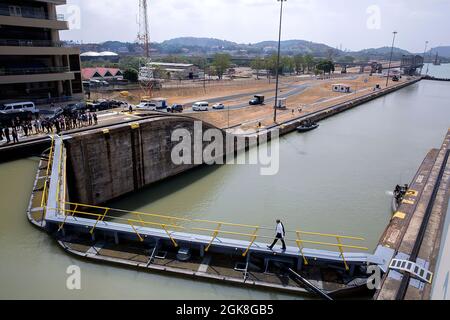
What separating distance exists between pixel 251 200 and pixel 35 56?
29.2 m

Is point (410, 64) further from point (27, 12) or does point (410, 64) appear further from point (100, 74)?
point (27, 12)

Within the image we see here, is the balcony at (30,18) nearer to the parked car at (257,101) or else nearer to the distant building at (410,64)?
the parked car at (257,101)

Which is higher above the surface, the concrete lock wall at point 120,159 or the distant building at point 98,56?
the distant building at point 98,56

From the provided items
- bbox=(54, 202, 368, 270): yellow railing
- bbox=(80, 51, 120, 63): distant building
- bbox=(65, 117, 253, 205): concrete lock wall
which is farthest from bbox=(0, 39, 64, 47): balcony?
bbox=(80, 51, 120, 63): distant building

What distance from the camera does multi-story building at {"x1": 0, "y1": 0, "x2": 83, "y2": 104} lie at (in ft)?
105

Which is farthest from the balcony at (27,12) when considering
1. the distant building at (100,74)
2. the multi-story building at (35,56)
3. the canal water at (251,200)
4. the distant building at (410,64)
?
the distant building at (410,64)

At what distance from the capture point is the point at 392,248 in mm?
13648

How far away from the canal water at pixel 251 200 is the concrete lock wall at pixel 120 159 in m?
0.98

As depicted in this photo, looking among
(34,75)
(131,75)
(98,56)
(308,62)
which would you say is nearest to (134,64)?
(98,56)

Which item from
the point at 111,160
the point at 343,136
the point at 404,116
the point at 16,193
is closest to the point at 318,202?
the point at 111,160

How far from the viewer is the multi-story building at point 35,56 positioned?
31859mm

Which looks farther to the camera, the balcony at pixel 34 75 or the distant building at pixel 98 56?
the distant building at pixel 98 56

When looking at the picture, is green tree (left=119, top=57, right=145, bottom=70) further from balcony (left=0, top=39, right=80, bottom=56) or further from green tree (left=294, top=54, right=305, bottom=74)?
green tree (left=294, top=54, right=305, bottom=74)
